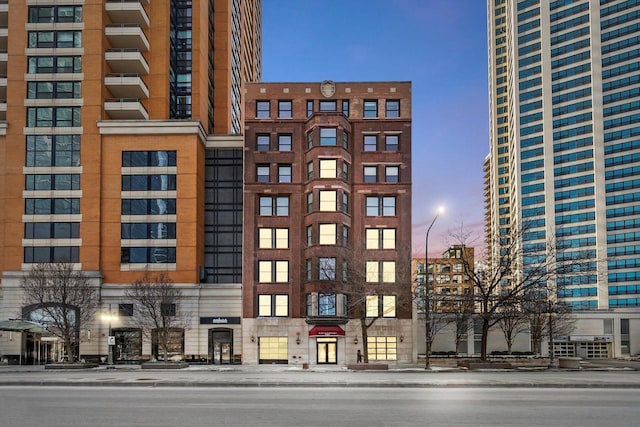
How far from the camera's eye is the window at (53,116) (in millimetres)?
64625

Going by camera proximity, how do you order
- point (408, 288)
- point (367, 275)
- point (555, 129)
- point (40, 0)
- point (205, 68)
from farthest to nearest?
point (555, 129) → point (205, 68) → point (40, 0) → point (367, 275) → point (408, 288)

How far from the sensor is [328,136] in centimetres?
6238

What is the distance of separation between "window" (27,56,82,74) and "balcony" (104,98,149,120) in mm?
4492

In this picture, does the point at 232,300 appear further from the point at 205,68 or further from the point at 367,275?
the point at 205,68

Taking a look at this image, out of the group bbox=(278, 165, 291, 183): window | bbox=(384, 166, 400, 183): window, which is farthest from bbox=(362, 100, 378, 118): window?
bbox=(278, 165, 291, 183): window

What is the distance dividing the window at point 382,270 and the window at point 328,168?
9.12m

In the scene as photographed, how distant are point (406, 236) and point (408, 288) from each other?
732 cm

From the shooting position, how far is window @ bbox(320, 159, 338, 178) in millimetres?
61906

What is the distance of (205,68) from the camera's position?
77.9 m

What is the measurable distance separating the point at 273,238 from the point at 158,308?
12582mm

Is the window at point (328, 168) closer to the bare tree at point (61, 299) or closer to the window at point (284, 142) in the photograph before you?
the window at point (284, 142)

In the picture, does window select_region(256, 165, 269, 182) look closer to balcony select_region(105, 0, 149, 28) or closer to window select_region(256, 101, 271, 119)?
window select_region(256, 101, 271, 119)

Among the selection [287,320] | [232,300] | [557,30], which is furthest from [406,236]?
[557,30]

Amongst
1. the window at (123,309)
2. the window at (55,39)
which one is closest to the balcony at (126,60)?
the window at (55,39)
